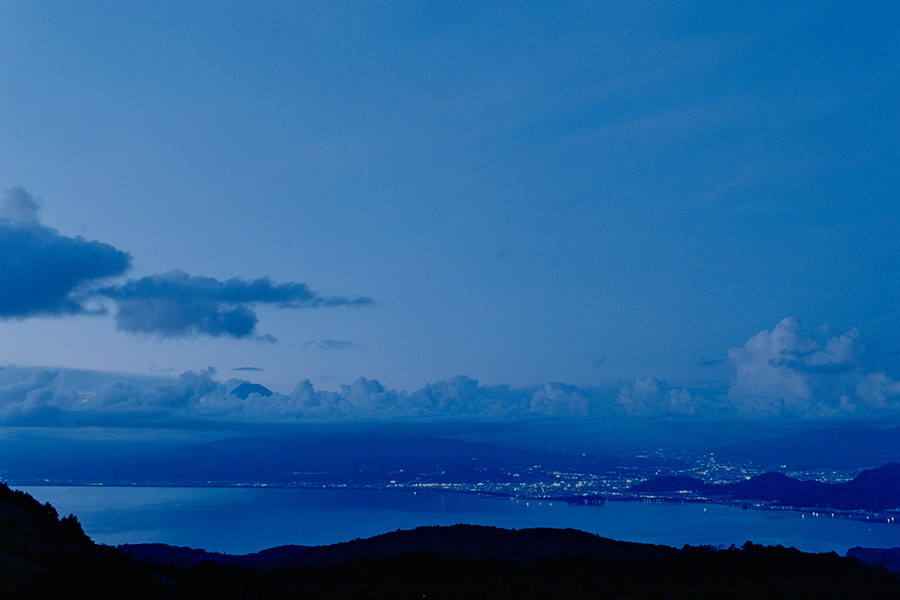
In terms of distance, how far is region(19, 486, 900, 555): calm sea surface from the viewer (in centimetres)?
8475

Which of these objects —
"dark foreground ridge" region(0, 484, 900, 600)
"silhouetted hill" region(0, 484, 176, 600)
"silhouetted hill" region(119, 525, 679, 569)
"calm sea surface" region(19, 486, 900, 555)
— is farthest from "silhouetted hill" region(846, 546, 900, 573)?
"silhouetted hill" region(0, 484, 176, 600)

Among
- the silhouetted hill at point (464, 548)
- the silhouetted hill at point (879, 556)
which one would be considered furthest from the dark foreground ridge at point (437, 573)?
the silhouetted hill at point (879, 556)

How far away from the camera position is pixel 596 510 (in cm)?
12262

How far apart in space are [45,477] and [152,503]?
82062 mm

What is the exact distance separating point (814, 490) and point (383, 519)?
346ft

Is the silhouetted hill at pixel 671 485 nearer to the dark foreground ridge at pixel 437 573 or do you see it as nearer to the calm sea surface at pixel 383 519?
the calm sea surface at pixel 383 519

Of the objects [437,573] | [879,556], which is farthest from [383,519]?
[437,573]

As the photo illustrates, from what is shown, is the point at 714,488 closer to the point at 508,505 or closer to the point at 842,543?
the point at 508,505

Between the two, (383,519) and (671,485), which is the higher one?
(383,519)

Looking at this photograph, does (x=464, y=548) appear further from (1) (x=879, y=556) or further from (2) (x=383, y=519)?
(2) (x=383, y=519)

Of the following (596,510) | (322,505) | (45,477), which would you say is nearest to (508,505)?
(596,510)

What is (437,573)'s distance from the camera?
2189 cm

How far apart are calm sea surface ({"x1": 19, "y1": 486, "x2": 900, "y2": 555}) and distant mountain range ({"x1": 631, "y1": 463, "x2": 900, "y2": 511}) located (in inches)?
593

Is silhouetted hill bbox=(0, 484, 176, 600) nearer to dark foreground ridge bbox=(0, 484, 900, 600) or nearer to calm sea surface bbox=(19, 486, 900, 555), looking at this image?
dark foreground ridge bbox=(0, 484, 900, 600)
